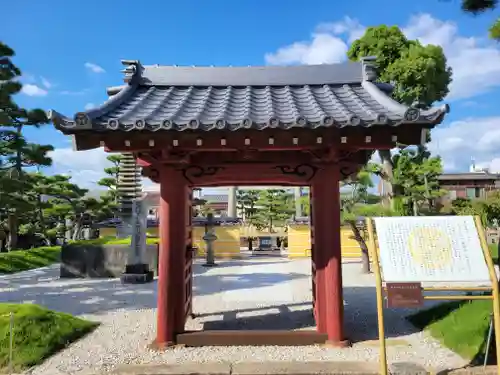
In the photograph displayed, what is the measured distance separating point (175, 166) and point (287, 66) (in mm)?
2491

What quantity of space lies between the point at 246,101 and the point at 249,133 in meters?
1.13

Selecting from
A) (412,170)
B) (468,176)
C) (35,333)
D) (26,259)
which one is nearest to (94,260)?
(26,259)

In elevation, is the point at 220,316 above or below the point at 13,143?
below

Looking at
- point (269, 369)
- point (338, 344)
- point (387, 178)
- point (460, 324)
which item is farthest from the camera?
point (387, 178)

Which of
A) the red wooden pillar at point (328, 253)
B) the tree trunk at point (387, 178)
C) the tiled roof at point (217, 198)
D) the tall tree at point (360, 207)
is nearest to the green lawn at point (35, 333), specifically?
the red wooden pillar at point (328, 253)

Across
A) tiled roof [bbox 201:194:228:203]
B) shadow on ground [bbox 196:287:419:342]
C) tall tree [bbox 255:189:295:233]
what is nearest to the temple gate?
shadow on ground [bbox 196:287:419:342]

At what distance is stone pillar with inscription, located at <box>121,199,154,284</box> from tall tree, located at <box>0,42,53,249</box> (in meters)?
4.99

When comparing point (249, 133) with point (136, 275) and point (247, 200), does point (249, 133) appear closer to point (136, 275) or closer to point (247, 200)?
point (136, 275)

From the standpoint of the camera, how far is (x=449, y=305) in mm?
6297

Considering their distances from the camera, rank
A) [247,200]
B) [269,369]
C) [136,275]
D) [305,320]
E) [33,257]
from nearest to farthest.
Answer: [269,369] → [305,320] → [136,275] → [33,257] → [247,200]

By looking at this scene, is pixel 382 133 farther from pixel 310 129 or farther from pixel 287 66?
pixel 287 66

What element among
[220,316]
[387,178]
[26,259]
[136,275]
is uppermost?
[387,178]

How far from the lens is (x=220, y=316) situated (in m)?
6.87

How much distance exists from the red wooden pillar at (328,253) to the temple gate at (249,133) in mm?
13
